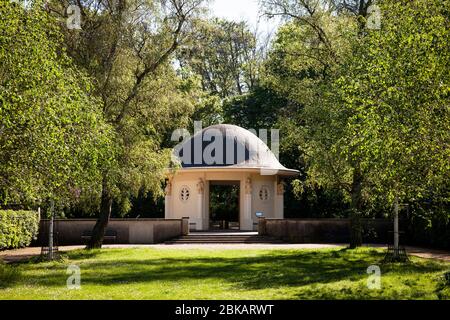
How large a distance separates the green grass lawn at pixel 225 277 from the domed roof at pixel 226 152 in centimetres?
1076

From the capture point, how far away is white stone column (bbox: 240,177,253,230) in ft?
105

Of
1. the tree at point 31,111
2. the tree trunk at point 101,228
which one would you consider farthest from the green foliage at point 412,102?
the tree trunk at point 101,228

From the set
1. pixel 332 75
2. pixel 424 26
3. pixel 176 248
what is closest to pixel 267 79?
pixel 332 75

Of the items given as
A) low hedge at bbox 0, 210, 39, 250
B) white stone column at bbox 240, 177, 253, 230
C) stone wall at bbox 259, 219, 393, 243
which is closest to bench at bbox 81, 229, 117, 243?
low hedge at bbox 0, 210, 39, 250

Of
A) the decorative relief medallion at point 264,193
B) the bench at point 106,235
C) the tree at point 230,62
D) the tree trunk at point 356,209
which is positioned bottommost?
the bench at point 106,235

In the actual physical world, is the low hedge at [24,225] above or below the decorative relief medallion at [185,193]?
below

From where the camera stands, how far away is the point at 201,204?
32094 millimetres

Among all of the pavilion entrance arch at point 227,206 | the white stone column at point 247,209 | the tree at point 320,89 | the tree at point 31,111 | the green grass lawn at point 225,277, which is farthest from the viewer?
the pavilion entrance arch at point 227,206

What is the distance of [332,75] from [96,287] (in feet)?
38.9

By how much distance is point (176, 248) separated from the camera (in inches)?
949

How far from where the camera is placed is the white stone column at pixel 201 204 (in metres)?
31.9

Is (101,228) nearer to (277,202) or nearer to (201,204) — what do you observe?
(201,204)

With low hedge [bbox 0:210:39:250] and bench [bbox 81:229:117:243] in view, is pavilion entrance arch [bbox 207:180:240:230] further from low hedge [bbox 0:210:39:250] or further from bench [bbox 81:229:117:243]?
low hedge [bbox 0:210:39:250]

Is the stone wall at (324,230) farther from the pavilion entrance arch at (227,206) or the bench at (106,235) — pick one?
the pavilion entrance arch at (227,206)
